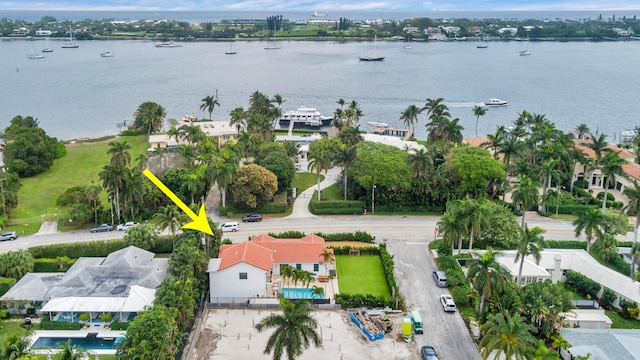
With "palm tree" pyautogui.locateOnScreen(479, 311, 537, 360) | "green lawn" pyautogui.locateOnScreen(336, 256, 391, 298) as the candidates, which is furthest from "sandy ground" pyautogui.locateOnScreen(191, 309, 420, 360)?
"palm tree" pyautogui.locateOnScreen(479, 311, 537, 360)

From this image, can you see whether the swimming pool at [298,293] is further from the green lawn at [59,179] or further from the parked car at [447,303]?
the green lawn at [59,179]

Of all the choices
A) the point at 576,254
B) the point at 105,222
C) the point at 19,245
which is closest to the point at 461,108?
the point at 576,254

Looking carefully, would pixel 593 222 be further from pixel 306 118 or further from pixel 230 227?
pixel 306 118

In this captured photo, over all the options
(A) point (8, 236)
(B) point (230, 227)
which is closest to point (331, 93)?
(B) point (230, 227)

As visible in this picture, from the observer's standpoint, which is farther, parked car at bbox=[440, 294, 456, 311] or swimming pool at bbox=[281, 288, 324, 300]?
swimming pool at bbox=[281, 288, 324, 300]

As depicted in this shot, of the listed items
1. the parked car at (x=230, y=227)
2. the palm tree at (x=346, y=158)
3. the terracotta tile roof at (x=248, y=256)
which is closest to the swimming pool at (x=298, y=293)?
the terracotta tile roof at (x=248, y=256)

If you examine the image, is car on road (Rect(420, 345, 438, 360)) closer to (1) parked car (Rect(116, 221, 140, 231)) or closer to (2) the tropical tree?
(1) parked car (Rect(116, 221, 140, 231))
